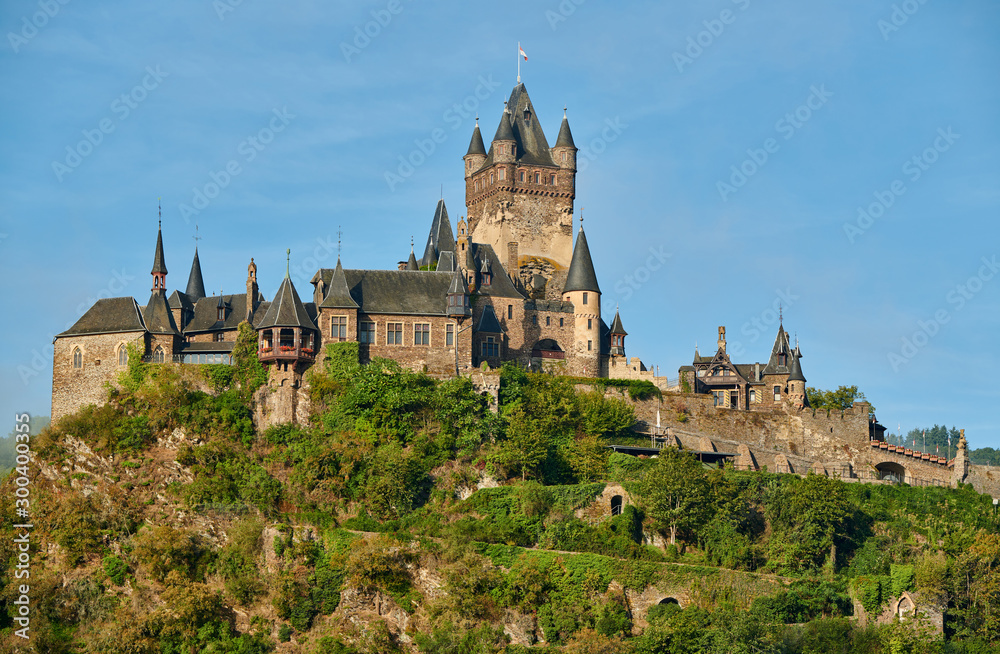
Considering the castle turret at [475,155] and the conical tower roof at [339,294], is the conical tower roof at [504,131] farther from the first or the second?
the conical tower roof at [339,294]

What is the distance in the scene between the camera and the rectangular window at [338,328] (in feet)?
249

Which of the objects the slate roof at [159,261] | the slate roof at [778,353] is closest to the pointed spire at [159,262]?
the slate roof at [159,261]

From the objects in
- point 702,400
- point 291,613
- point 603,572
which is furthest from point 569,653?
point 702,400

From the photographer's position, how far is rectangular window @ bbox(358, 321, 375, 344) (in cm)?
7669

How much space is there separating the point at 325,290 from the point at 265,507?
14416 mm

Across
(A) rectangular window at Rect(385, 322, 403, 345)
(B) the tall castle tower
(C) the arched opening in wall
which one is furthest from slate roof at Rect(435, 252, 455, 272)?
(C) the arched opening in wall

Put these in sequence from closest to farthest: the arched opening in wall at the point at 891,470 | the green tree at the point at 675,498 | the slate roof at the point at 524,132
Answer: the green tree at the point at 675,498
the arched opening in wall at the point at 891,470
the slate roof at the point at 524,132

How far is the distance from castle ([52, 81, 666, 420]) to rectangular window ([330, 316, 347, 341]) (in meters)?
0.12

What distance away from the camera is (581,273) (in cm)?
8588

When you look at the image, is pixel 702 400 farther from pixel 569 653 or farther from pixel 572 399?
pixel 569 653

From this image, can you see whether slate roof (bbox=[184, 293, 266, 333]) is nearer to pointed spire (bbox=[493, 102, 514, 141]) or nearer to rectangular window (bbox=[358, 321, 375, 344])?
rectangular window (bbox=[358, 321, 375, 344])

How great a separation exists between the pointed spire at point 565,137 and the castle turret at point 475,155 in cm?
491

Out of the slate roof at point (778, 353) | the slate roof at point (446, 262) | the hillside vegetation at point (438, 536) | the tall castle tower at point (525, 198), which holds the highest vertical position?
the tall castle tower at point (525, 198)

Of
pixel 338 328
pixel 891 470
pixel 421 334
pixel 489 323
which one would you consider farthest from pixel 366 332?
pixel 891 470
